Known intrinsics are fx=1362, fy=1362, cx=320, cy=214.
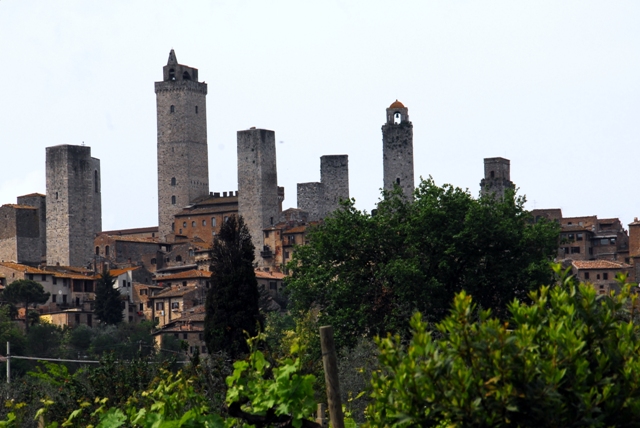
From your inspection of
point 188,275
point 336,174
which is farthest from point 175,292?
point 336,174

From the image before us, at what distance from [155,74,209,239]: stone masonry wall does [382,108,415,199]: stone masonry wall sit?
23539 mm

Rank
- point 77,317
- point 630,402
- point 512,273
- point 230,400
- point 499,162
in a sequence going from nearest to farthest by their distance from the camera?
point 630,402
point 230,400
point 512,273
point 77,317
point 499,162

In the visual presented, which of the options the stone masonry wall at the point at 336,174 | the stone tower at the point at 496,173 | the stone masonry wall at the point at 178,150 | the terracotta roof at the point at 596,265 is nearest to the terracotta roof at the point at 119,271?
the stone masonry wall at the point at 178,150

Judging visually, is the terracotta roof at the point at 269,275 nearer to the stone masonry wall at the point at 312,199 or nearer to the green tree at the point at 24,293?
the stone masonry wall at the point at 312,199

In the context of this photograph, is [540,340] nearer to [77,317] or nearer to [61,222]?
[77,317]

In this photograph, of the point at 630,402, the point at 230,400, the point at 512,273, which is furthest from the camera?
the point at 512,273

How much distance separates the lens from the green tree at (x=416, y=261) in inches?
1353

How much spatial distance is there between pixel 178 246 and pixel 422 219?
5844 cm

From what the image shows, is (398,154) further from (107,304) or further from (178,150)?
(178,150)

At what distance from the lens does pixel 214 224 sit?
96375 mm

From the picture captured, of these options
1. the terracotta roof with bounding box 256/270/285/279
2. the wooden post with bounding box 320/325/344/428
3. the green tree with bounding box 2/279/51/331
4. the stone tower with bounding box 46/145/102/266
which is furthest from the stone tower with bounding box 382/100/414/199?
the wooden post with bounding box 320/325/344/428

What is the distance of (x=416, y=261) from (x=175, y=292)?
156 feet

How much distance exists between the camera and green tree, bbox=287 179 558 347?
1353 inches

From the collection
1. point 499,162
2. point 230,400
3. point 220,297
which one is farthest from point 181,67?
point 230,400
